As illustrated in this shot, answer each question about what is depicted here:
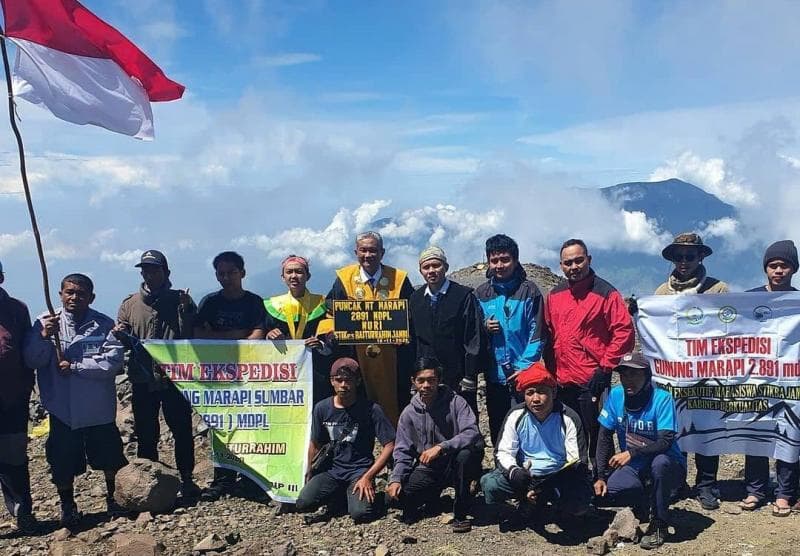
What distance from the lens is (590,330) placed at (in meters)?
7.05

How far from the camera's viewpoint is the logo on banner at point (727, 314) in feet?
24.4

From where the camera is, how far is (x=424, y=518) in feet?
22.9

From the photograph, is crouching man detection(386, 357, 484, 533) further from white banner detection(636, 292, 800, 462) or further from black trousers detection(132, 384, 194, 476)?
black trousers detection(132, 384, 194, 476)

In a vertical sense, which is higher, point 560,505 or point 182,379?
point 182,379

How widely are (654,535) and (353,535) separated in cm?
290

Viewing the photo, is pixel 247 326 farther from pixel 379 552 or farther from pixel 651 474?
pixel 651 474

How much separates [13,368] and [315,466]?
325 centimetres

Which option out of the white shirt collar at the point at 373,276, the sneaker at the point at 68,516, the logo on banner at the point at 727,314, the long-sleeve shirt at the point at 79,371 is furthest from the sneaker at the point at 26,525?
the logo on banner at the point at 727,314

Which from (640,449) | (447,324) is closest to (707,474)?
(640,449)

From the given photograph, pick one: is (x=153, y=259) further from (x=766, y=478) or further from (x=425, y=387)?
(x=766, y=478)

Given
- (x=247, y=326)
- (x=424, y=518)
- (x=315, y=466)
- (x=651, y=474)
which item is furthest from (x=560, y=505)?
(x=247, y=326)

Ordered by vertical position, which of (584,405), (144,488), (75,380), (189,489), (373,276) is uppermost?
(373,276)

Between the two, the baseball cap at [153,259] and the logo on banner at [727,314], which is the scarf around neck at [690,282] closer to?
the logo on banner at [727,314]

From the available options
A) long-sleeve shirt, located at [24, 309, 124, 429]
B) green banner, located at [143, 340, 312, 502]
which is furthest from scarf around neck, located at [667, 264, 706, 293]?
long-sleeve shirt, located at [24, 309, 124, 429]
